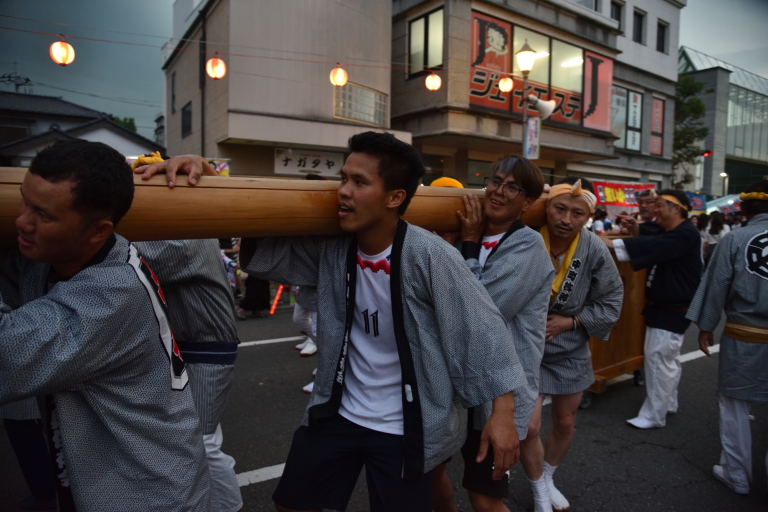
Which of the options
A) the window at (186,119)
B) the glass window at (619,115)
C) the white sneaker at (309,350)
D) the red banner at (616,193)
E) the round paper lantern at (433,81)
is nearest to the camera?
the white sneaker at (309,350)

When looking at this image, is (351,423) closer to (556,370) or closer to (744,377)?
(556,370)

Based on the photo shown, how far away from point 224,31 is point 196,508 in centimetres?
1367

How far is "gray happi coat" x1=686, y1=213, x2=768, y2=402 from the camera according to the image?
3.20 metres

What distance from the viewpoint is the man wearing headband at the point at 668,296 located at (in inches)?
165

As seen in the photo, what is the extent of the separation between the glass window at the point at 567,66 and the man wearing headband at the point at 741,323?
1622 cm

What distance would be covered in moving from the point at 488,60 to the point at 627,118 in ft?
32.7

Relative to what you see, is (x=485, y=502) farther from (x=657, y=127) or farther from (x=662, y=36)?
(x=662, y=36)

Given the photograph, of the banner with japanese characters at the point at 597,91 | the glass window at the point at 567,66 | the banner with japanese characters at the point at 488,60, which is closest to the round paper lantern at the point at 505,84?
the banner with japanese characters at the point at 488,60

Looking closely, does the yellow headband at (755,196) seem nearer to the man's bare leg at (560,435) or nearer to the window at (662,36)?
the man's bare leg at (560,435)

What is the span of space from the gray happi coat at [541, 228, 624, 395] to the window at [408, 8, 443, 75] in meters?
13.3

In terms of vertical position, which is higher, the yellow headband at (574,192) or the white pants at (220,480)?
the yellow headband at (574,192)

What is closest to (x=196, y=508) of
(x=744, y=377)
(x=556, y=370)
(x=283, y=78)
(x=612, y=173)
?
(x=556, y=370)

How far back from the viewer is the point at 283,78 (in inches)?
520

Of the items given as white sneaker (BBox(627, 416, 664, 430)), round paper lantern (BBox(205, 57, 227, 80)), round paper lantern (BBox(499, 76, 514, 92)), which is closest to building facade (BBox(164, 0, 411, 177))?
round paper lantern (BBox(205, 57, 227, 80))
